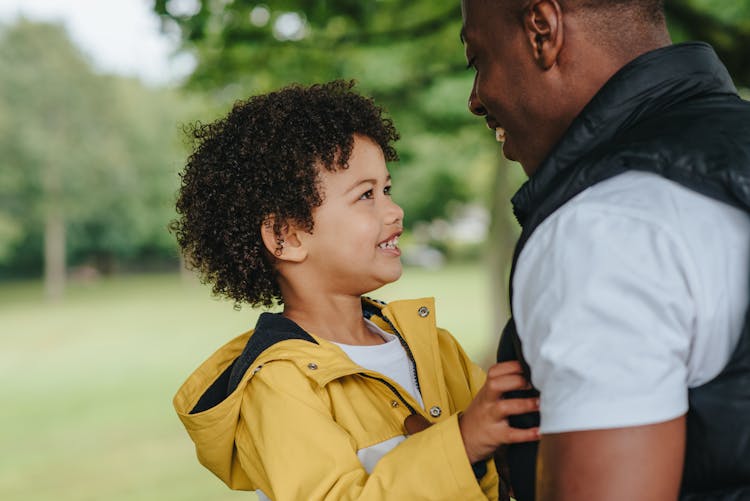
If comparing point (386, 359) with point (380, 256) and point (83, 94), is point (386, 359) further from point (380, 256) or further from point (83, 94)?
point (83, 94)

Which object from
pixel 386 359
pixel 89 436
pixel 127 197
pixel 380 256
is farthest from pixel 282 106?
pixel 127 197

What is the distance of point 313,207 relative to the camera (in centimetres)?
205

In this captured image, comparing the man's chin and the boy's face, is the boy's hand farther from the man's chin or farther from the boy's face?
the boy's face

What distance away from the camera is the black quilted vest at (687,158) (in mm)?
1045

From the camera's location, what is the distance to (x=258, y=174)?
82.8 inches

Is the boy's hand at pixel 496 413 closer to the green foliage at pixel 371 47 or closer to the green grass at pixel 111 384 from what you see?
the green foliage at pixel 371 47

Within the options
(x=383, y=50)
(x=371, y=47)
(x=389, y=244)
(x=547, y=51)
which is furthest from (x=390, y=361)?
(x=383, y=50)

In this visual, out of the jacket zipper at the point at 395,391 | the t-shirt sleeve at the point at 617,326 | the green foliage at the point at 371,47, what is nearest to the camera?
the t-shirt sleeve at the point at 617,326

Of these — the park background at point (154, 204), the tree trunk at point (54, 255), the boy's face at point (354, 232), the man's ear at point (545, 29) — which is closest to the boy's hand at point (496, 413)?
the man's ear at point (545, 29)

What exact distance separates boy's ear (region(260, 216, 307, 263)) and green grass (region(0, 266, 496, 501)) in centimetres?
343

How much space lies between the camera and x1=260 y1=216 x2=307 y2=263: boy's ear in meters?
2.09

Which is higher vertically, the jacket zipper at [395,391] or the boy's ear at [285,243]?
the boy's ear at [285,243]

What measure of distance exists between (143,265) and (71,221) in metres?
6.60

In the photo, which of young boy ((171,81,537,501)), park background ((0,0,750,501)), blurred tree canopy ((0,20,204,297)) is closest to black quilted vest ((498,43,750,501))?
Answer: young boy ((171,81,537,501))
